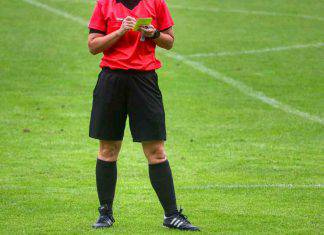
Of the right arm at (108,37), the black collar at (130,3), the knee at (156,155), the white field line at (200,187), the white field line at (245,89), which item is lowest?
the white field line at (200,187)

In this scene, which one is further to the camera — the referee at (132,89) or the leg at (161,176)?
the leg at (161,176)

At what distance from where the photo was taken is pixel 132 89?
8.60m

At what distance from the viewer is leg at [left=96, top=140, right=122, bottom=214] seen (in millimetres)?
8781

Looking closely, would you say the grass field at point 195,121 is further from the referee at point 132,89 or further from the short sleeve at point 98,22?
the short sleeve at point 98,22

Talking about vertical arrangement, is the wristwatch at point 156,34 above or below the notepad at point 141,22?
below

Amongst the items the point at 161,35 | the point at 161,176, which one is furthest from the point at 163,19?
the point at 161,176

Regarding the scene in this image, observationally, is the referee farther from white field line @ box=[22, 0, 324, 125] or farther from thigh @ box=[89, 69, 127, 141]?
white field line @ box=[22, 0, 324, 125]

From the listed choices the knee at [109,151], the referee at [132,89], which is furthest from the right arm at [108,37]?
the knee at [109,151]

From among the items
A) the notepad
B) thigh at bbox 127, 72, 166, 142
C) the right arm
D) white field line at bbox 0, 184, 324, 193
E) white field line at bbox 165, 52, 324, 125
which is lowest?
white field line at bbox 0, 184, 324, 193

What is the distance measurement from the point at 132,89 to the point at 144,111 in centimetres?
20

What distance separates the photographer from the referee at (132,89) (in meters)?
8.51

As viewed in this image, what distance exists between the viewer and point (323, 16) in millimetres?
23906

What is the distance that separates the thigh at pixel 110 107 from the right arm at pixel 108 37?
251 mm

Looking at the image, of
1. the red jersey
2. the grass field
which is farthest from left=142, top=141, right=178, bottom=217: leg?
the red jersey
